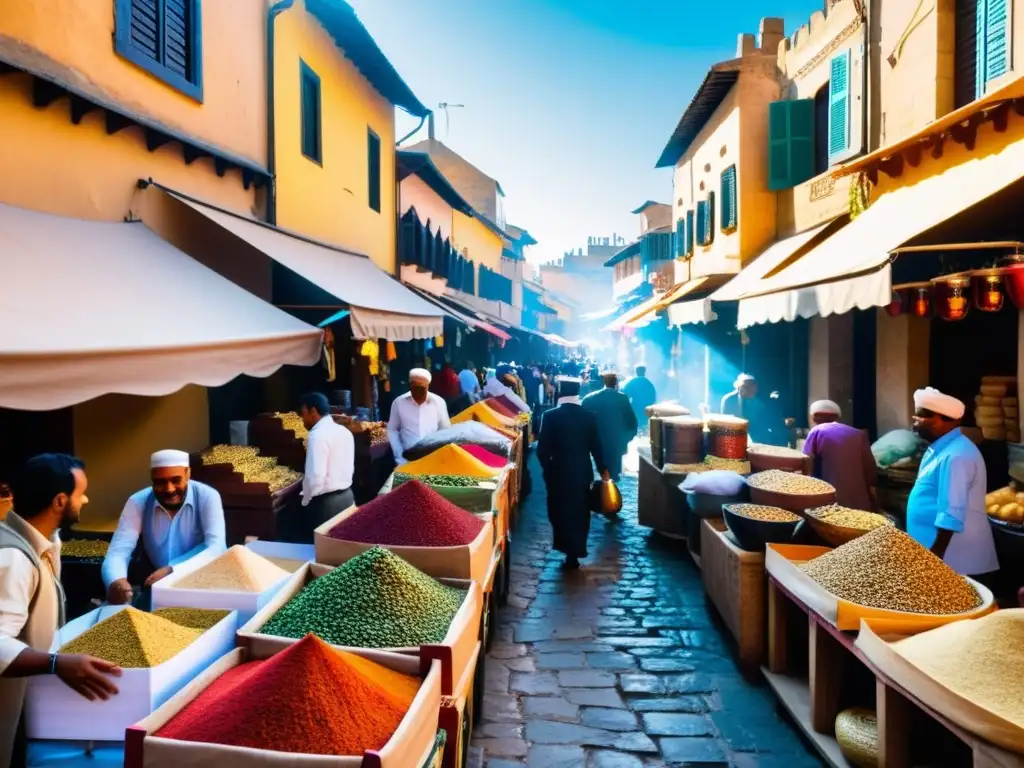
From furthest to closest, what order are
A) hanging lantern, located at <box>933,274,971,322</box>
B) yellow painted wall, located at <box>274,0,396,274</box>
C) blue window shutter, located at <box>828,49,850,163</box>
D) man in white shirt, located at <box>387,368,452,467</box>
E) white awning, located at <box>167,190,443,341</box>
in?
1. blue window shutter, located at <box>828,49,850,163</box>
2. yellow painted wall, located at <box>274,0,396,274</box>
3. man in white shirt, located at <box>387,368,452,467</box>
4. white awning, located at <box>167,190,443,341</box>
5. hanging lantern, located at <box>933,274,971,322</box>

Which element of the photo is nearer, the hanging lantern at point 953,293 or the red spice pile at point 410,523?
the red spice pile at point 410,523

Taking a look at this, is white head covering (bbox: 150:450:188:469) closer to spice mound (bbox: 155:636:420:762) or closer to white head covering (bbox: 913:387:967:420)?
spice mound (bbox: 155:636:420:762)

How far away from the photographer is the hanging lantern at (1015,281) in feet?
14.7

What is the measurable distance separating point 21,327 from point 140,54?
11.9 feet

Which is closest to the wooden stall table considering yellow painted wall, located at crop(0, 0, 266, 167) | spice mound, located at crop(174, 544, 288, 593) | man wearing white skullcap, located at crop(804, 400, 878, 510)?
man wearing white skullcap, located at crop(804, 400, 878, 510)

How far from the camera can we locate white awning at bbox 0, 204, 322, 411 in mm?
3008

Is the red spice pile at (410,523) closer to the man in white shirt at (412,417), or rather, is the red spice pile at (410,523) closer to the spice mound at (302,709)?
the spice mound at (302,709)

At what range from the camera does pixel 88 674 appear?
2328mm

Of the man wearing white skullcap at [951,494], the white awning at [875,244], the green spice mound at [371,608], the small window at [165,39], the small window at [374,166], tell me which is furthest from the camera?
the small window at [374,166]

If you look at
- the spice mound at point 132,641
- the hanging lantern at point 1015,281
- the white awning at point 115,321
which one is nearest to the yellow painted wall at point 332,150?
the white awning at point 115,321

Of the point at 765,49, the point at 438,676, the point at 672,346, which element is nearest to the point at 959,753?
the point at 438,676

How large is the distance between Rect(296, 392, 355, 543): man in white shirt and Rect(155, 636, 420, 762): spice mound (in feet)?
10.4

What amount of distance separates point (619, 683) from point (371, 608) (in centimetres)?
220

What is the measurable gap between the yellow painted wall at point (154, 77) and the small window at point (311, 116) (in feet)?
4.45
